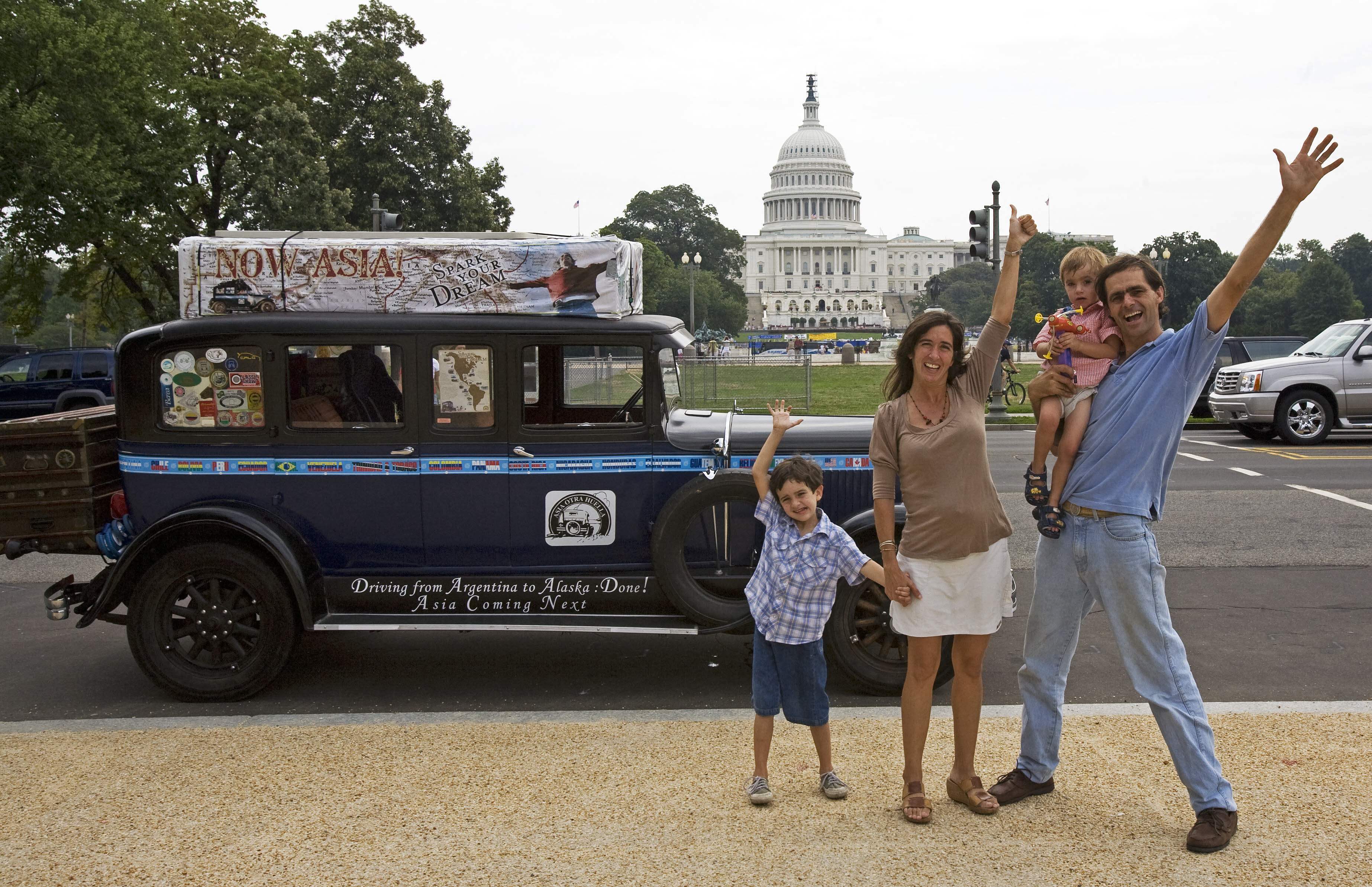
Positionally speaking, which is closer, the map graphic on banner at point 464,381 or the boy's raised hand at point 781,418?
the boy's raised hand at point 781,418

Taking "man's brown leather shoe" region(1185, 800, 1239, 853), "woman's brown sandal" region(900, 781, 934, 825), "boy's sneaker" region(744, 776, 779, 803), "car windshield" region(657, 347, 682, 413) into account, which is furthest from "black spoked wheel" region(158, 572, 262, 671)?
"man's brown leather shoe" region(1185, 800, 1239, 853)

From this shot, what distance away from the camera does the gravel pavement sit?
4.04 meters

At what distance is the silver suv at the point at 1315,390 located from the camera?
18.0 metres

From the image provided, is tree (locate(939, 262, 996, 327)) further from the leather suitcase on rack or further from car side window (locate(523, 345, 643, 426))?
the leather suitcase on rack

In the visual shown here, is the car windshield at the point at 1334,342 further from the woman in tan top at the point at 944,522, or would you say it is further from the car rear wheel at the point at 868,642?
the woman in tan top at the point at 944,522

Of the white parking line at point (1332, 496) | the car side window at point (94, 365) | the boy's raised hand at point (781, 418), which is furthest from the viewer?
the car side window at point (94, 365)

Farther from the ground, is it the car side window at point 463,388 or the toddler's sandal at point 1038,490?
the car side window at point 463,388

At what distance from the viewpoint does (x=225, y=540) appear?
6.23 metres

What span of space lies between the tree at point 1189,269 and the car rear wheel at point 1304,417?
83285 millimetres

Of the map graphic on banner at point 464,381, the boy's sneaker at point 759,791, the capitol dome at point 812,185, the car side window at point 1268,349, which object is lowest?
the boy's sneaker at point 759,791

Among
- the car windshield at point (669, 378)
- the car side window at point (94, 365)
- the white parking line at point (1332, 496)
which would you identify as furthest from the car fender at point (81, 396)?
the white parking line at point (1332, 496)

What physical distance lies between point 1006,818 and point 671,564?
2.29 meters

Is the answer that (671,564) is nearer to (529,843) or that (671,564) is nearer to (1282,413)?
(529,843)

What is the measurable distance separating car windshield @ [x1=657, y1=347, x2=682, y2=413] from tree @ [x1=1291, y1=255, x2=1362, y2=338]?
99.7 meters
